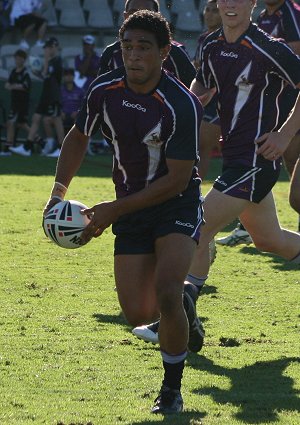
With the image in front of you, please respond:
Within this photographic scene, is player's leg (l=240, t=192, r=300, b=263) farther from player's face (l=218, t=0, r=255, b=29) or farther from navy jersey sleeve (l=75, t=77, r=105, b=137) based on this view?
navy jersey sleeve (l=75, t=77, r=105, b=137)

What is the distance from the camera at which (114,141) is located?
5.96 m

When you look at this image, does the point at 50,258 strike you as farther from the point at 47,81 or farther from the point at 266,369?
the point at 47,81

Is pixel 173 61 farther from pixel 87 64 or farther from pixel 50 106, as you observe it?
pixel 87 64

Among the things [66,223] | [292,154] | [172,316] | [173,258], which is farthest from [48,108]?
[172,316]

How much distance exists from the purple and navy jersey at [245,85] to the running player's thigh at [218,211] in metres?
0.30

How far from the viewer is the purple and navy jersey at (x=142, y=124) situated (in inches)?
225

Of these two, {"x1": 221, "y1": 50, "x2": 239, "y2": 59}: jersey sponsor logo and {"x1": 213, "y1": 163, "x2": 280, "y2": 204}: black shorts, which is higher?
{"x1": 221, "y1": 50, "x2": 239, "y2": 59}: jersey sponsor logo

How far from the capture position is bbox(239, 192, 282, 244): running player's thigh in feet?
25.0

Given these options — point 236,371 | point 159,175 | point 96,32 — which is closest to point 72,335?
point 236,371

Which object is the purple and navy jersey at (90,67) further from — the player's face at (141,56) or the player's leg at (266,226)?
the player's face at (141,56)

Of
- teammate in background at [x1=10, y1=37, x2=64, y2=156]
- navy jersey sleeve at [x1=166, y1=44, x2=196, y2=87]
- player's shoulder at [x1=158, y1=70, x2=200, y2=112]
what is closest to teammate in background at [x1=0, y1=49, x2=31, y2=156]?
teammate in background at [x1=10, y1=37, x2=64, y2=156]

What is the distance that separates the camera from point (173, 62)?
344 inches

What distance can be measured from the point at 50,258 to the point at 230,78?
375 cm

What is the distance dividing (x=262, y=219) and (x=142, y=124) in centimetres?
210
